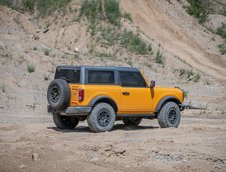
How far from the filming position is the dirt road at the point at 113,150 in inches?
413

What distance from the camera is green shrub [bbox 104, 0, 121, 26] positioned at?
36.5 metres

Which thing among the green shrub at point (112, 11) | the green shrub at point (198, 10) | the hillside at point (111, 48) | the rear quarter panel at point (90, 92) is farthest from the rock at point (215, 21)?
the rear quarter panel at point (90, 92)

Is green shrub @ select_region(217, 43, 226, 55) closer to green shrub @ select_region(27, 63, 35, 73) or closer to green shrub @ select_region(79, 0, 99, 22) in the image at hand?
green shrub @ select_region(79, 0, 99, 22)

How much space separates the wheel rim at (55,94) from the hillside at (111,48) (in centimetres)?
714

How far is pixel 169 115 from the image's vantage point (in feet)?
53.1

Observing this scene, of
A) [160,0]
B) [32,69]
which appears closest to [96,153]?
[32,69]

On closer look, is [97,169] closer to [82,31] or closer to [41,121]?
[41,121]

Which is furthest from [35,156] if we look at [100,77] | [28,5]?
[28,5]

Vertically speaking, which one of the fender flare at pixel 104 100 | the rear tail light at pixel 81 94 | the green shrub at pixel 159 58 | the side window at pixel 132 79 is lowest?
the fender flare at pixel 104 100

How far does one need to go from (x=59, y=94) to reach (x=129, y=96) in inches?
82.0

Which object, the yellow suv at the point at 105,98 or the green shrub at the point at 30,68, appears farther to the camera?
the green shrub at the point at 30,68

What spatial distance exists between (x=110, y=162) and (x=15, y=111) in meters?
10.7

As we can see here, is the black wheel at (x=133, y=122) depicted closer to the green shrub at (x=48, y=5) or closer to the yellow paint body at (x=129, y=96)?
the yellow paint body at (x=129, y=96)

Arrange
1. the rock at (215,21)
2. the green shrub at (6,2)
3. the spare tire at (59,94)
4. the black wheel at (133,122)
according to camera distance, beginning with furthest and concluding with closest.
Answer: the rock at (215,21) < the green shrub at (6,2) < the black wheel at (133,122) < the spare tire at (59,94)
